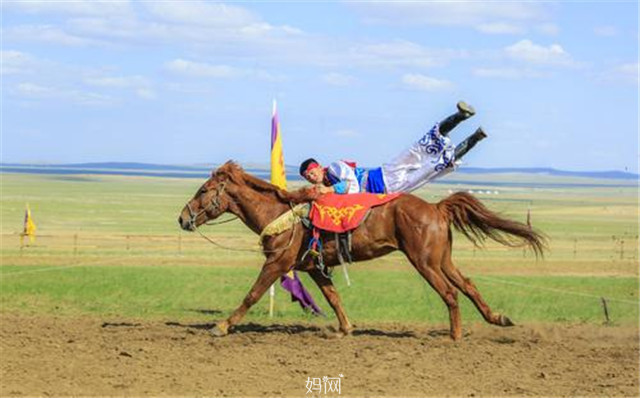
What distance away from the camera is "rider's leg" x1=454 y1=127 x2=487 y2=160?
12.2m

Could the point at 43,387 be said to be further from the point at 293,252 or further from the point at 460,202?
the point at 460,202

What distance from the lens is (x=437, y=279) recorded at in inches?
489

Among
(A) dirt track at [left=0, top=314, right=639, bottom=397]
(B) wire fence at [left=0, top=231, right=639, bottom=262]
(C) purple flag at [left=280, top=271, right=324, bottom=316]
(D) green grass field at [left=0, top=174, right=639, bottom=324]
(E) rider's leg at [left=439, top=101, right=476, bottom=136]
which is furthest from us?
(B) wire fence at [left=0, top=231, right=639, bottom=262]

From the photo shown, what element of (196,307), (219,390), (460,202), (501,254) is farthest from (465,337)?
(501,254)

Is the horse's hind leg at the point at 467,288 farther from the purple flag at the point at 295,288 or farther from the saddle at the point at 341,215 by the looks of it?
the purple flag at the point at 295,288

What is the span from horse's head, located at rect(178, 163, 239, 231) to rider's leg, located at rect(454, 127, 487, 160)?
8.69ft

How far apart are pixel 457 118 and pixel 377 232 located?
1.52 meters

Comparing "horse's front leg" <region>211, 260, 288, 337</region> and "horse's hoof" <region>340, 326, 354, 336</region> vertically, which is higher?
"horse's front leg" <region>211, 260, 288, 337</region>

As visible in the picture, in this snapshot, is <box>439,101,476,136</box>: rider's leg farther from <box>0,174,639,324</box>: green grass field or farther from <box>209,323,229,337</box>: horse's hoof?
<box>209,323,229,337</box>: horse's hoof

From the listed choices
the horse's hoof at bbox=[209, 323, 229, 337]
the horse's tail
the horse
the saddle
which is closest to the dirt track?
the horse's hoof at bbox=[209, 323, 229, 337]

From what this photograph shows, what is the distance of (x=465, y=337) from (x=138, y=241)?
28.6 m

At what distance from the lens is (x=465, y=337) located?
42.5 ft

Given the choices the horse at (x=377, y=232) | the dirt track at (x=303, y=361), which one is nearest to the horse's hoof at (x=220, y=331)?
the horse at (x=377, y=232)

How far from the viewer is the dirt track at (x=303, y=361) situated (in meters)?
9.93
